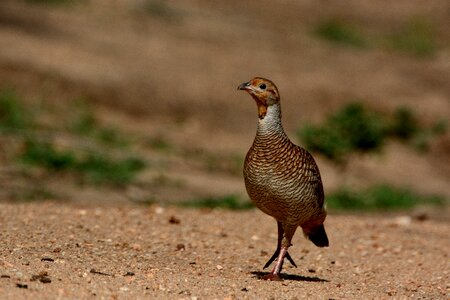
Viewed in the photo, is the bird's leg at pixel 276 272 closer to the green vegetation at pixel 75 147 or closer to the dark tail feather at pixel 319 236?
the dark tail feather at pixel 319 236

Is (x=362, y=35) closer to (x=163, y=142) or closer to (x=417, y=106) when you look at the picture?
(x=417, y=106)

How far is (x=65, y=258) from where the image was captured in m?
7.34

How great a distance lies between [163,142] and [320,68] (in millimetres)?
6783

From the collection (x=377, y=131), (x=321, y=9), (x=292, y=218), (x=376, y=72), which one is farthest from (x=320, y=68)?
(x=292, y=218)

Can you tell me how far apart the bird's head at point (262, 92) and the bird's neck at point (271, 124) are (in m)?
0.03

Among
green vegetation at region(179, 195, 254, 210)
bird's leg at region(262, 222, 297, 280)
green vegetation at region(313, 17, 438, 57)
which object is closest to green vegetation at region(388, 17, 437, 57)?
green vegetation at region(313, 17, 438, 57)

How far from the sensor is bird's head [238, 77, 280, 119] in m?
7.32

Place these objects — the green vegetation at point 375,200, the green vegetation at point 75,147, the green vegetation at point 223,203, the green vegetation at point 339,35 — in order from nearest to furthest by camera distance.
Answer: the green vegetation at point 223,203 → the green vegetation at point 75,147 → the green vegetation at point 375,200 → the green vegetation at point 339,35

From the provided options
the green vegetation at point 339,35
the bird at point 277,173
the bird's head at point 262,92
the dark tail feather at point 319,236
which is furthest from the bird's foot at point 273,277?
the green vegetation at point 339,35

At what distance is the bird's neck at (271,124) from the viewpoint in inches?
288

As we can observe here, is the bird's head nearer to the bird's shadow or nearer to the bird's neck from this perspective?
the bird's neck

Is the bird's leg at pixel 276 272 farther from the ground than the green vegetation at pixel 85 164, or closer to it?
closer to it

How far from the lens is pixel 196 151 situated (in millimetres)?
18531

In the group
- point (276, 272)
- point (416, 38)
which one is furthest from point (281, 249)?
point (416, 38)
